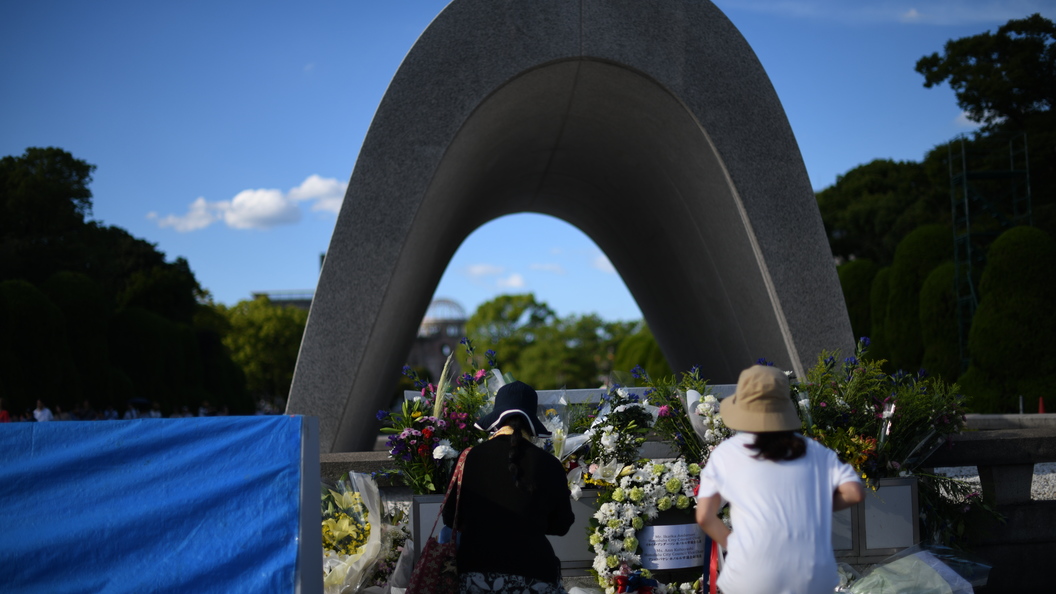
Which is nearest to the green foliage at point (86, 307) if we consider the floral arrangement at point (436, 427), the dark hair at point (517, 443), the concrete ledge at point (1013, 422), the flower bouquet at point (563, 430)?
the floral arrangement at point (436, 427)

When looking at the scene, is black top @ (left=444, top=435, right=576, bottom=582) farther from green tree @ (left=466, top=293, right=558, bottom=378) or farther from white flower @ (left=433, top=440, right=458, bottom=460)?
green tree @ (left=466, top=293, right=558, bottom=378)

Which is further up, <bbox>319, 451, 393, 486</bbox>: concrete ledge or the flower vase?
<bbox>319, 451, 393, 486</bbox>: concrete ledge

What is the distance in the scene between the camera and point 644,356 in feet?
120

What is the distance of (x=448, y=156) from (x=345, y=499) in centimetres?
Result: 368

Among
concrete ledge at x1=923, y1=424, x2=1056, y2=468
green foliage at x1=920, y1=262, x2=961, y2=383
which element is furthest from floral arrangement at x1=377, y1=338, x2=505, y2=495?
green foliage at x1=920, y1=262, x2=961, y2=383

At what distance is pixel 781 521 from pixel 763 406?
16.3 inches

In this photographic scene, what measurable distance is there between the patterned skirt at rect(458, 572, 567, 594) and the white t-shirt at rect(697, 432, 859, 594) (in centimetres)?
91

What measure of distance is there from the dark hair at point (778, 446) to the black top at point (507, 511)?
1.00 meters

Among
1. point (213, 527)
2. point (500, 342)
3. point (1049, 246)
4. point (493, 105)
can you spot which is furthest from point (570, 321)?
point (213, 527)

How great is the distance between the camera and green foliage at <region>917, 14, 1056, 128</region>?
28484 millimetres

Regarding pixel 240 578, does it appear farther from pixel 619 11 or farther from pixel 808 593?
pixel 619 11

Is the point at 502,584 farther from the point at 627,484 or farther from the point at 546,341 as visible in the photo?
the point at 546,341

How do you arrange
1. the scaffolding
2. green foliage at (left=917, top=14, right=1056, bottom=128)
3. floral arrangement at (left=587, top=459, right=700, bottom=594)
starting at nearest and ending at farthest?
floral arrangement at (left=587, top=459, right=700, bottom=594) → the scaffolding → green foliage at (left=917, top=14, right=1056, bottom=128)

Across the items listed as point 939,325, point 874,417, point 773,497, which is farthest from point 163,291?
point 773,497
